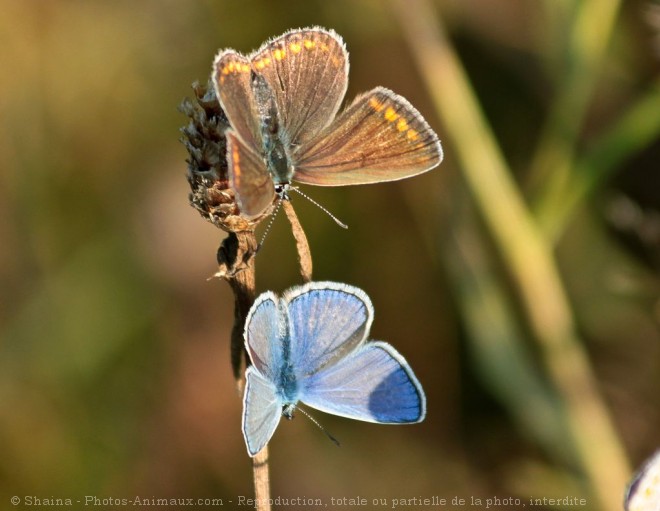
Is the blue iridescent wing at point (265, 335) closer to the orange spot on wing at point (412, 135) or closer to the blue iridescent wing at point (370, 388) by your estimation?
the blue iridescent wing at point (370, 388)

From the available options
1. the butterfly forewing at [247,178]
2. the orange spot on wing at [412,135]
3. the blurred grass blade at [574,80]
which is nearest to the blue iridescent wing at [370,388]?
the butterfly forewing at [247,178]

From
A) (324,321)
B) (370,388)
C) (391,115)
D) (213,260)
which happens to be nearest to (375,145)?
(391,115)

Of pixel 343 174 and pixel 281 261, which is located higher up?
pixel 343 174

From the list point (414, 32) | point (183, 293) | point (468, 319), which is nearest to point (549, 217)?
point (468, 319)

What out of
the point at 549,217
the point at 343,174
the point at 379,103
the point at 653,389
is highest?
the point at 379,103

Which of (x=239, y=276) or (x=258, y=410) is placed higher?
(x=239, y=276)

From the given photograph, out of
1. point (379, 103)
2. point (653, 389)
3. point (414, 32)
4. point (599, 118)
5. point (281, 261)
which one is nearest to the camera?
point (379, 103)

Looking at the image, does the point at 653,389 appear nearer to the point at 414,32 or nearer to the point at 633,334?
the point at 633,334

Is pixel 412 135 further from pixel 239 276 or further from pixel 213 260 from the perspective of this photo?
pixel 213 260

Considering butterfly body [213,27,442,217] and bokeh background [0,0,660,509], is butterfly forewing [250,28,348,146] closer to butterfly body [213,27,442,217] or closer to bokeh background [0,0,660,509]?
butterfly body [213,27,442,217]
